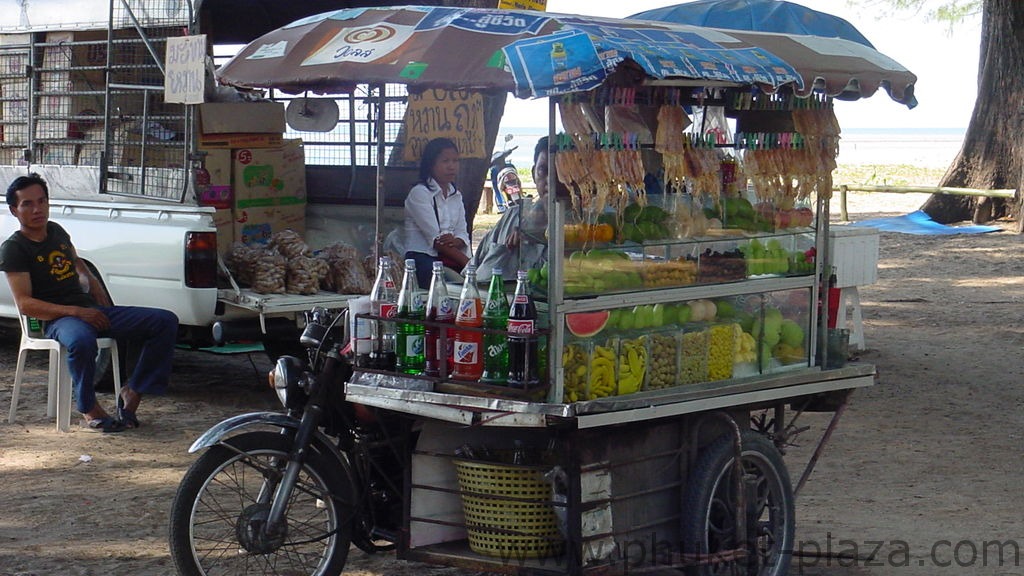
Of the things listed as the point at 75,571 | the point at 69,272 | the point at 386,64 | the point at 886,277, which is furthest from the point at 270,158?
the point at 886,277

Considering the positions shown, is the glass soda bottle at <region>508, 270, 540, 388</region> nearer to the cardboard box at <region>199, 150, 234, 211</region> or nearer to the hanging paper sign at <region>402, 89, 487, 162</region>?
the cardboard box at <region>199, 150, 234, 211</region>

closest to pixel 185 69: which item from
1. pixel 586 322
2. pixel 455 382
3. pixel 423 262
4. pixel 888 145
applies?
pixel 423 262

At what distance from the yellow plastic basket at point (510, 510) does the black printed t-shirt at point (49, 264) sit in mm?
3601

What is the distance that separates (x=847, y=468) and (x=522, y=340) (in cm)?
311

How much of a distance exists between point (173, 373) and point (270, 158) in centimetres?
181

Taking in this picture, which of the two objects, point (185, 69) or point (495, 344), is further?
point (185, 69)

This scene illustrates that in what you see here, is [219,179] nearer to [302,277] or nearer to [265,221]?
[265,221]

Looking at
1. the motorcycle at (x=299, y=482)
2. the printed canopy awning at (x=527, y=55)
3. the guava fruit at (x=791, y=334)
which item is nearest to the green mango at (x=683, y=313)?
the guava fruit at (x=791, y=334)

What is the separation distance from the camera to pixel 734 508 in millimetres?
4371

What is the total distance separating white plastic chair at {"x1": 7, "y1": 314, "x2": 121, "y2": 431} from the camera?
273 inches

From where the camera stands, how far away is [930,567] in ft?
16.0

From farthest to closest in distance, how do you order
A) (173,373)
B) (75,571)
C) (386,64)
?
(173,373) → (75,571) → (386,64)

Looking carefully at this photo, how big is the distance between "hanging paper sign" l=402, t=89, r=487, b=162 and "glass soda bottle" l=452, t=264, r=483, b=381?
169 inches

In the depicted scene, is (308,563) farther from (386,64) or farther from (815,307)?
(815,307)
